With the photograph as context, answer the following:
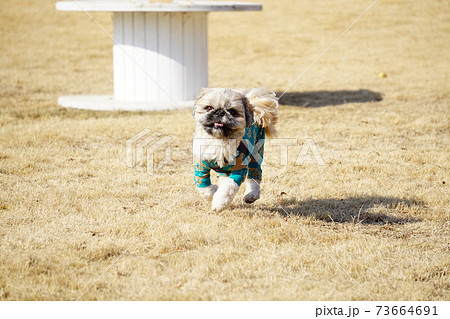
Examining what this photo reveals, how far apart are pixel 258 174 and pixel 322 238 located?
923 millimetres

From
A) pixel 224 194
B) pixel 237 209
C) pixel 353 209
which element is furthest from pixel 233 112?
pixel 353 209

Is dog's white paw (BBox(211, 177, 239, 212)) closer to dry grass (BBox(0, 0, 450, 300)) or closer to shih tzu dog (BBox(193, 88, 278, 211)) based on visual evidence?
shih tzu dog (BBox(193, 88, 278, 211))

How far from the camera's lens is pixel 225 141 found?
15.1 ft

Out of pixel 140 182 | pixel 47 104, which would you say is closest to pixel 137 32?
pixel 47 104

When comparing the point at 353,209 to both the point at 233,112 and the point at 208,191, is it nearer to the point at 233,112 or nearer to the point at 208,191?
the point at 208,191

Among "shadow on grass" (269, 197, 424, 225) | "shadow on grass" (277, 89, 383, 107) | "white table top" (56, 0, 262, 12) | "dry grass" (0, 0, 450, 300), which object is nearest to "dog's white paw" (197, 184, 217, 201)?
"dry grass" (0, 0, 450, 300)

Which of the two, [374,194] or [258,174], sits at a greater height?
[258,174]

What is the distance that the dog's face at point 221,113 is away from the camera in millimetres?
4473

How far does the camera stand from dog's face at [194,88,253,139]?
447 centimetres

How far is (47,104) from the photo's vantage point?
10469 mm

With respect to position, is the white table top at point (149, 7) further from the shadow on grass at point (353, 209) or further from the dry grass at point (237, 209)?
the shadow on grass at point (353, 209)

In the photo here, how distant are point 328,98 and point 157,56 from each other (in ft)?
12.0
